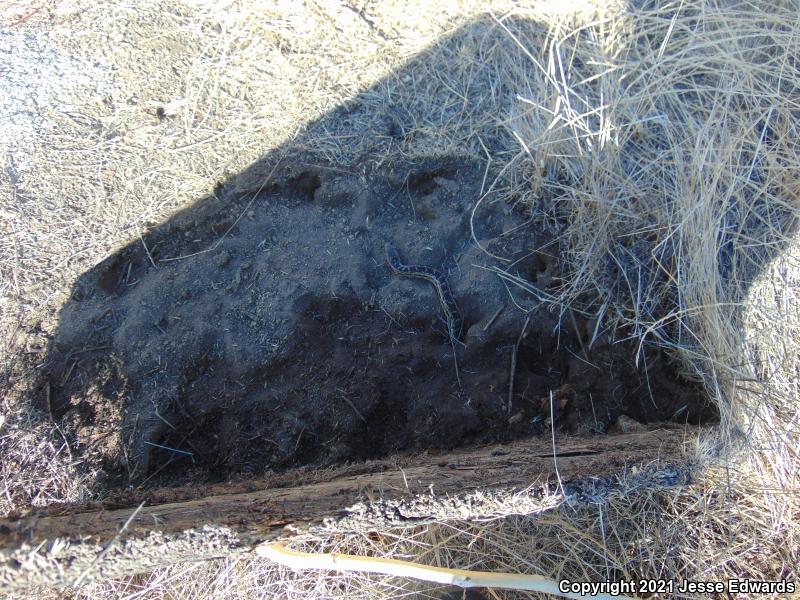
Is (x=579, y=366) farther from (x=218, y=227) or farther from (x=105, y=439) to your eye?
(x=105, y=439)

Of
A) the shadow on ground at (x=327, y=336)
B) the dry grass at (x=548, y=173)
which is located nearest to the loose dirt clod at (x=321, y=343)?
the shadow on ground at (x=327, y=336)

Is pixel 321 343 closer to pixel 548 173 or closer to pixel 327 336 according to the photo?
pixel 327 336

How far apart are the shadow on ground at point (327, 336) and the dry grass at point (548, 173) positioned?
11 centimetres

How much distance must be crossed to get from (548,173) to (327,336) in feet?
4.61

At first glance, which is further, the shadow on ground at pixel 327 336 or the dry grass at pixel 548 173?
the shadow on ground at pixel 327 336

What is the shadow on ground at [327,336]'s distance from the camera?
2588mm

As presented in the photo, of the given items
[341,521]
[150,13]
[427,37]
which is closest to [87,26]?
[150,13]

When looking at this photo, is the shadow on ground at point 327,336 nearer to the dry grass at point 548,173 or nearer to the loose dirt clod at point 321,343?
the loose dirt clod at point 321,343

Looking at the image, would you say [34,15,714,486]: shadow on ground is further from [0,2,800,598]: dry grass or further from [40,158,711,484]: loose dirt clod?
[0,2,800,598]: dry grass

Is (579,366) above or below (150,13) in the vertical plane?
below

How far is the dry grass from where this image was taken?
204 cm

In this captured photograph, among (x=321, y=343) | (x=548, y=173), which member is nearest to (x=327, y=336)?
(x=321, y=343)

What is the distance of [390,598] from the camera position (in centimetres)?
211

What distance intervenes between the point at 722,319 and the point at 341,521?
1735 millimetres
